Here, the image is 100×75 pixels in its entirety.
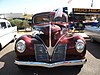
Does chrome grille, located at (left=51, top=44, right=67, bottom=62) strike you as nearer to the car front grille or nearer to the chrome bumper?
the car front grille

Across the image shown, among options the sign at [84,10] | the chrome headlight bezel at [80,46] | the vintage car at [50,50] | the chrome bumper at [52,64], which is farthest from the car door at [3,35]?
the sign at [84,10]

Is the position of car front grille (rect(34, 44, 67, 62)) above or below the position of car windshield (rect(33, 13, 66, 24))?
below

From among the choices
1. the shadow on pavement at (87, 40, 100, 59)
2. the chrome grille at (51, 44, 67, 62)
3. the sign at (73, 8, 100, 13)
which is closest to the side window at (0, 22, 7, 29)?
the shadow on pavement at (87, 40, 100, 59)

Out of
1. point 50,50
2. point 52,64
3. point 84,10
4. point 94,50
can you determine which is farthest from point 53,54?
point 84,10

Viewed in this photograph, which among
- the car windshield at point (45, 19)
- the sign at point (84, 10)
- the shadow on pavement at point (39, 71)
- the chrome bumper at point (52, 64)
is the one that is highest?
the sign at point (84, 10)

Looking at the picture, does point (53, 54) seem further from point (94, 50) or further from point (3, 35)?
point (94, 50)

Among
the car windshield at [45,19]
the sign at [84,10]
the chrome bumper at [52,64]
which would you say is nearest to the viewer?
the chrome bumper at [52,64]

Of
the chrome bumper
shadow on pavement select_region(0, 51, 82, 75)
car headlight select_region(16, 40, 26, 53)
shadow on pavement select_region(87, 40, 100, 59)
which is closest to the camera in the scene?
the chrome bumper

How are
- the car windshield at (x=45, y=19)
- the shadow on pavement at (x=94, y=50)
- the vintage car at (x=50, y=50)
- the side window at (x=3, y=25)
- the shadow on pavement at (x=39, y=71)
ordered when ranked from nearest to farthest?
the vintage car at (x=50, y=50)
the shadow on pavement at (x=39, y=71)
the car windshield at (x=45, y=19)
the shadow on pavement at (x=94, y=50)
the side window at (x=3, y=25)

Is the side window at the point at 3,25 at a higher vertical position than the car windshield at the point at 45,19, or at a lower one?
lower

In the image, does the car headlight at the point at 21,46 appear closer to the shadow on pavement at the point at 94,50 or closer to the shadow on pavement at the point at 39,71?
the shadow on pavement at the point at 39,71

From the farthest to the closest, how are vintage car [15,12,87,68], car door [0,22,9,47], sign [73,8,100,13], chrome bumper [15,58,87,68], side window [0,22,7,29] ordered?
1. sign [73,8,100,13]
2. side window [0,22,7,29]
3. car door [0,22,9,47]
4. vintage car [15,12,87,68]
5. chrome bumper [15,58,87,68]

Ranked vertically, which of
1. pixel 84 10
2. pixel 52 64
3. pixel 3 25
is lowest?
pixel 52 64

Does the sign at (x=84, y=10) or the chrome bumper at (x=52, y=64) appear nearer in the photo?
the chrome bumper at (x=52, y=64)
